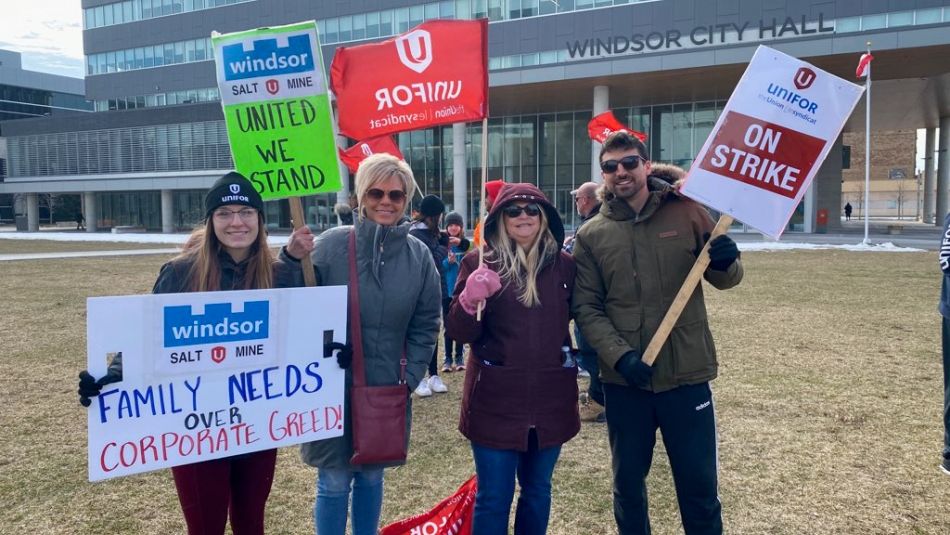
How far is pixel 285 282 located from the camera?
10.3 ft

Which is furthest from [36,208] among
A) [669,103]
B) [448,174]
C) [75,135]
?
[669,103]

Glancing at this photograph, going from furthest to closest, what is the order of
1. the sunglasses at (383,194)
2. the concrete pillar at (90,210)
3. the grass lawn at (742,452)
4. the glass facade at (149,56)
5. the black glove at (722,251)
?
1. the concrete pillar at (90,210)
2. the glass facade at (149,56)
3. the grass lawn at (742,452)
4. the sunglasses at (383,194)
5. the black glove at (722,251)

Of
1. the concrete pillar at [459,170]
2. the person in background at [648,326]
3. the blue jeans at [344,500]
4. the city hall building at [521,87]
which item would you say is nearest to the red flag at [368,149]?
the person in background at [648,326]

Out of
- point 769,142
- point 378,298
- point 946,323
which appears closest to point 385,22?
point 946,323

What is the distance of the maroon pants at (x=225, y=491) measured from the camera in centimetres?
286

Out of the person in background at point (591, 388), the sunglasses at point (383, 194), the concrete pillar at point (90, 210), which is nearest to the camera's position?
the sunglasses at point (383, 194)

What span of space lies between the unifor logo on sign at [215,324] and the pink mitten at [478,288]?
0.93 m

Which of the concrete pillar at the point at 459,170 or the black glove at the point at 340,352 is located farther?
the concrete pillar at the point at 459,170

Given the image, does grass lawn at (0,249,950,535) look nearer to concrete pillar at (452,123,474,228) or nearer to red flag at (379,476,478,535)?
red flag at (379,476,478,535)

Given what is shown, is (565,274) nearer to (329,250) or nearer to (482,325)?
(482,325)

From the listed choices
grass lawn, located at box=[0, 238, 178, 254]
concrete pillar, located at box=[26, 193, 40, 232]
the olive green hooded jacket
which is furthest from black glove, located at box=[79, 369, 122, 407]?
concrete pillar, located at box=[26, 193, 40, 232]

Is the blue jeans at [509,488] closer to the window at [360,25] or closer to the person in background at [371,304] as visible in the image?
the person in background at [371,304]

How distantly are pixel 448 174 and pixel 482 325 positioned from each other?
121 feet

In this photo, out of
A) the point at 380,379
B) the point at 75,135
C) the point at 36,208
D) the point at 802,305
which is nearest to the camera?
the point at 380,379
